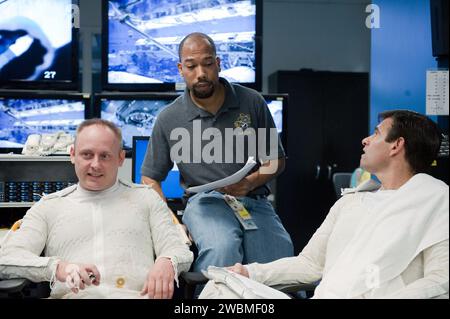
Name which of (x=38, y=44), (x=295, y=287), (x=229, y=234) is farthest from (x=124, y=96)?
(x=295, y=287)

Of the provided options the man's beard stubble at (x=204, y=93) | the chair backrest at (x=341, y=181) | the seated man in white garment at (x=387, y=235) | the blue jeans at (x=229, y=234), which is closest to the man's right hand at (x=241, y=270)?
the seated man in white garment at (x=387, y=235)

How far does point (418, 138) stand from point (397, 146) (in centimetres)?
6

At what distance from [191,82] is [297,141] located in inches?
142

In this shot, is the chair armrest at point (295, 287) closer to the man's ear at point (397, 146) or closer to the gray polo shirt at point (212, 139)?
the man's ear at point (397, 146)

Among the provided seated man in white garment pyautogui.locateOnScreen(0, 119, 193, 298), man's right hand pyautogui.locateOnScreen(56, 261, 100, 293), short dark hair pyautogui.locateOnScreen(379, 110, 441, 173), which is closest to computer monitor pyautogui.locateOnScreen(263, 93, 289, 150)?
seated man in white garment pyautogui.locateOnScreen(0, 119, 193, 298)

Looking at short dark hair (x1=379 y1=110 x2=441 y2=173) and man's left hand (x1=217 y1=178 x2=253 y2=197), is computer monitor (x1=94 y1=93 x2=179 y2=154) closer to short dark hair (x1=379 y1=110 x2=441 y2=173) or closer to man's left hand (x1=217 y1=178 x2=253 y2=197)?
man's left hand (x1=217 y1=178 x2=253 y2=197)

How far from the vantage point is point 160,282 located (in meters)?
1.71

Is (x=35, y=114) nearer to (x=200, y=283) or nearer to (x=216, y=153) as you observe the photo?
(x=216, y=153)

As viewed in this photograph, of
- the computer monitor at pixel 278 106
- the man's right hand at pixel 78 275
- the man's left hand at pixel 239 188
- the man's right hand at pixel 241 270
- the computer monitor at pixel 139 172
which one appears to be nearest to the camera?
the man's right hand at pixel 78 275

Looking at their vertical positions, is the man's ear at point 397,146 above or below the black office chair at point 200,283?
above

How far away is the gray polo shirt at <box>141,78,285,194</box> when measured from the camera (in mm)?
2355

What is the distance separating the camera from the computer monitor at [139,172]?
282cm

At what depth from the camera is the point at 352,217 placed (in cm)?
172

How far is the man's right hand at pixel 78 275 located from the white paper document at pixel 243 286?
13.2 inches
